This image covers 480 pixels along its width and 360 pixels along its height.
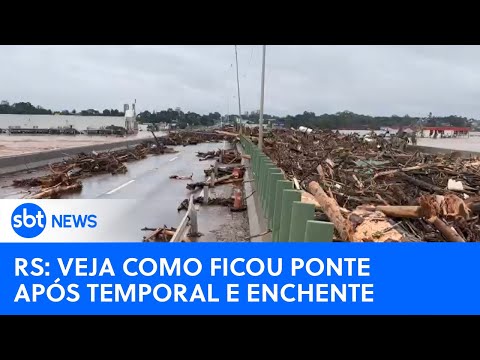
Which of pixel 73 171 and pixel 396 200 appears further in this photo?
pixel 73 171

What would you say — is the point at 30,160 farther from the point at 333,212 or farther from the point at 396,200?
the point at 333,212

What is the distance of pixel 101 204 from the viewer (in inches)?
261

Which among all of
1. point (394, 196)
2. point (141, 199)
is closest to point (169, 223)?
point (141, 199)

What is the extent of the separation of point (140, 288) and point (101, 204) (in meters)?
2.91

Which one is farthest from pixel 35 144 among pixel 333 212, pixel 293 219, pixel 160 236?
pixel 293 219

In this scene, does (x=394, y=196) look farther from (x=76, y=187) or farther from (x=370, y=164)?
(x=76, y=187)

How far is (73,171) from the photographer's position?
19.8 m

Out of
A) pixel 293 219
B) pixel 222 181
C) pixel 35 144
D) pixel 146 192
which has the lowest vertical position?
pixel 35 144

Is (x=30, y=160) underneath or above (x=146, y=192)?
above

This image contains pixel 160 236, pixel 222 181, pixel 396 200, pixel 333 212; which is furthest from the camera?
pixel 222 181

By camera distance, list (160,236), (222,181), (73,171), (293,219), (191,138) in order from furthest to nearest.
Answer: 1. (191,138)
2. (73,171)
3. (222,181)
4. (160,236)
5. (293,219)

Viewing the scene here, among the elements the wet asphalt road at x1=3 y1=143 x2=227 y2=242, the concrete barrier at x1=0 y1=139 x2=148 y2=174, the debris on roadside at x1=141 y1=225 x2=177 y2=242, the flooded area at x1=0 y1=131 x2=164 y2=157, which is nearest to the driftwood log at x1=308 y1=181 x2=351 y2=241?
the debris on roadside at x1=141 y1=225 x2=177 y2=242

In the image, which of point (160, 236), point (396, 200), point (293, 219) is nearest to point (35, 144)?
point (160, 236)

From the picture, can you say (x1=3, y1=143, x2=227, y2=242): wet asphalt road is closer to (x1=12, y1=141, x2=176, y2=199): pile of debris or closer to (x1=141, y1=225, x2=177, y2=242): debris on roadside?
(x1=12, y1=141, x2=176, y2=199): pile of debris
